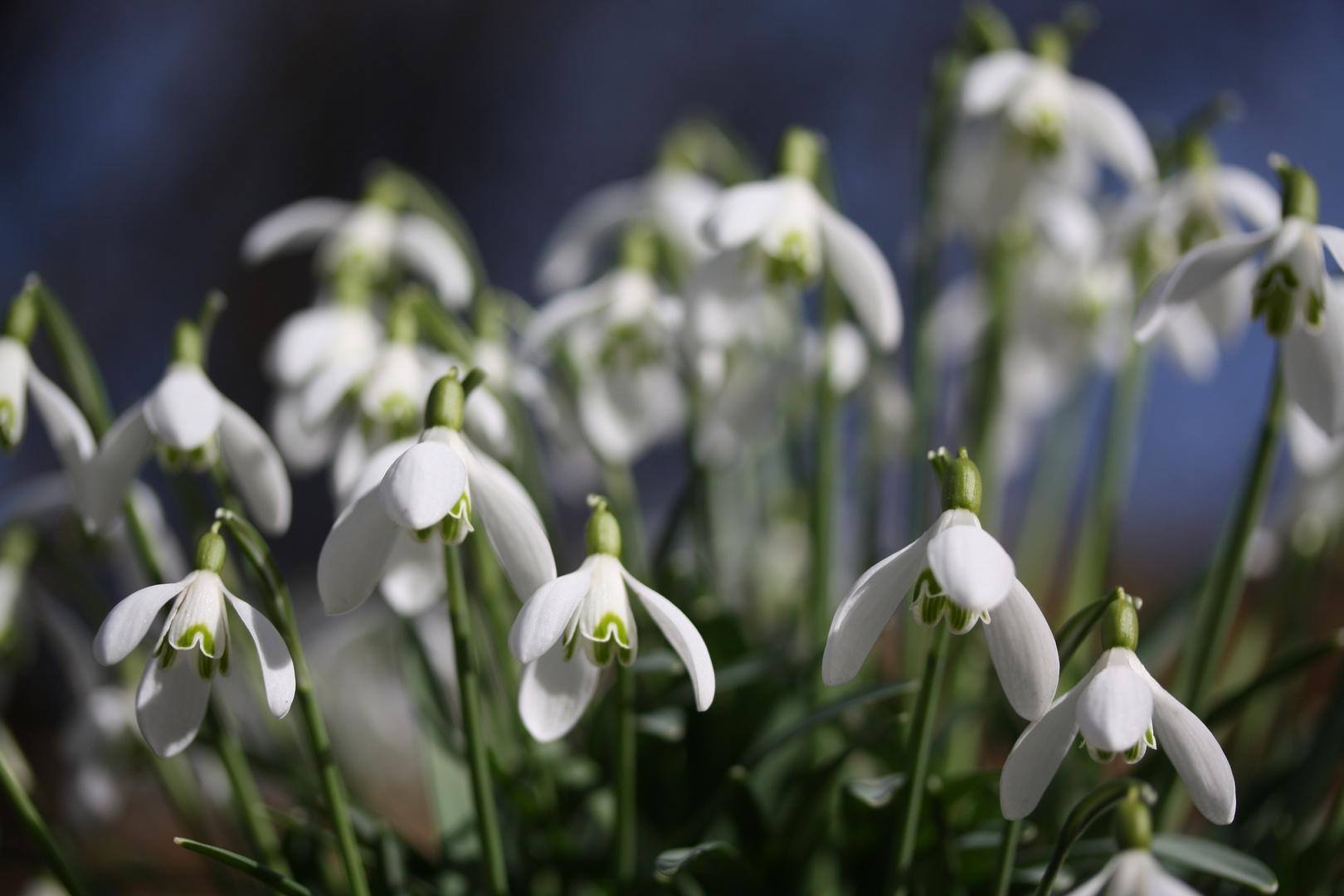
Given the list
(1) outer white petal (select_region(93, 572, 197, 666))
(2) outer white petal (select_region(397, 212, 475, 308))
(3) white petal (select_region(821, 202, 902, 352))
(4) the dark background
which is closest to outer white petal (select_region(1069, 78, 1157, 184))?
(3) white petal (select_region(821, 202, 902, 352))

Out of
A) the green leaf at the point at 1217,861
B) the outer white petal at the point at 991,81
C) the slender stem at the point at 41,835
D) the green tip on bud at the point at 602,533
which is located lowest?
the green leaf at the point at 1217,861

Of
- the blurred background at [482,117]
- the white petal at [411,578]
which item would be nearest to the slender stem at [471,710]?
the white petal at [411,578]

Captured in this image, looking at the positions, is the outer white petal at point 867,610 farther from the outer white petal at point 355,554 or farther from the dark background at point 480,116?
the dark background at point 480,116

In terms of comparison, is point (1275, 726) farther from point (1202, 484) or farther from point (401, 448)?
point (1202, 484)

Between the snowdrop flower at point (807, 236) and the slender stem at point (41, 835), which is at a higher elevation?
the snowdrop flower at point (807, 236)

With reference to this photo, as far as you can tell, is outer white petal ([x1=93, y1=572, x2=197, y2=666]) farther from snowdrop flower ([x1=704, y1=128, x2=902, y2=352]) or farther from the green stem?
the green stem

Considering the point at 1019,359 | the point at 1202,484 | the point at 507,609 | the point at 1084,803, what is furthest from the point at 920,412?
the point at 1202,484
